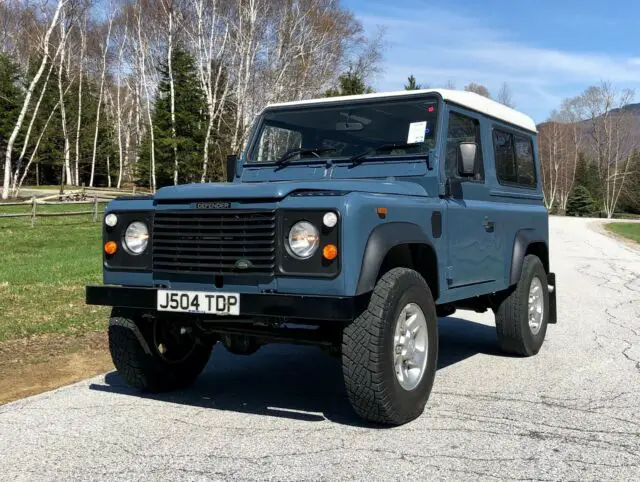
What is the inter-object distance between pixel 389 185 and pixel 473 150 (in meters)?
0.76

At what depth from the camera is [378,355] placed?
394 cm

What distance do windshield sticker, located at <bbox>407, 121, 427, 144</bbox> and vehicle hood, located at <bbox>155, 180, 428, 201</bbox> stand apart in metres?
0.53

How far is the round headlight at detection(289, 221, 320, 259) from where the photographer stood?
390cm

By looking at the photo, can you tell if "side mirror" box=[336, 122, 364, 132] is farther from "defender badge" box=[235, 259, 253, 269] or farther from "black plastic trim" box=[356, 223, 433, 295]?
"defender badge" box=[235, 259, 253, 269]

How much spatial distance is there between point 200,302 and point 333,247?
933mm

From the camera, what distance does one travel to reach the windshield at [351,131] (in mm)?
5203

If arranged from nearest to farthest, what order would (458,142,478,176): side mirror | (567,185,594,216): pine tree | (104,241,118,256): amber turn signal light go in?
(104,241,118,256): amber turn signal light < (458,142,478,176): side mirror < (567,185,594,216): pine tree

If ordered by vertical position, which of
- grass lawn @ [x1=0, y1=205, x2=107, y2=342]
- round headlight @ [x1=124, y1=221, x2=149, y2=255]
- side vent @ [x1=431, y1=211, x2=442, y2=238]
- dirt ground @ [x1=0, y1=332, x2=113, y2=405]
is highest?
side vent @ [x1=431, y1=211, x2=442, y2=238]

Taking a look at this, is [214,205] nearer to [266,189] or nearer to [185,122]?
[266,189]

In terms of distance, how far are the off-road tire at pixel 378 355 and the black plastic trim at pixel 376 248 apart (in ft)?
0.48

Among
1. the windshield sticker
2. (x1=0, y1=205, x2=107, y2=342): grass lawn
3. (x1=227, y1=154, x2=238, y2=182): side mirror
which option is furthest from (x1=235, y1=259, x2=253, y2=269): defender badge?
(x1=0, y1=205, x2=107, y2=342): grass lawn

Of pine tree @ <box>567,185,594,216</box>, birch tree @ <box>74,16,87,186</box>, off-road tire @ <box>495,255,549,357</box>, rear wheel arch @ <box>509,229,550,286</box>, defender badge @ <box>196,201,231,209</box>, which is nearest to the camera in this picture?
defender badge @ <box>196,201,231,209</box>

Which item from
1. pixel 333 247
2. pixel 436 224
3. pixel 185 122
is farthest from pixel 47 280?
pixel 185 122

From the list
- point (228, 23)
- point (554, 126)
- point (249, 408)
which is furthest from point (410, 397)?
point (554, 126)
